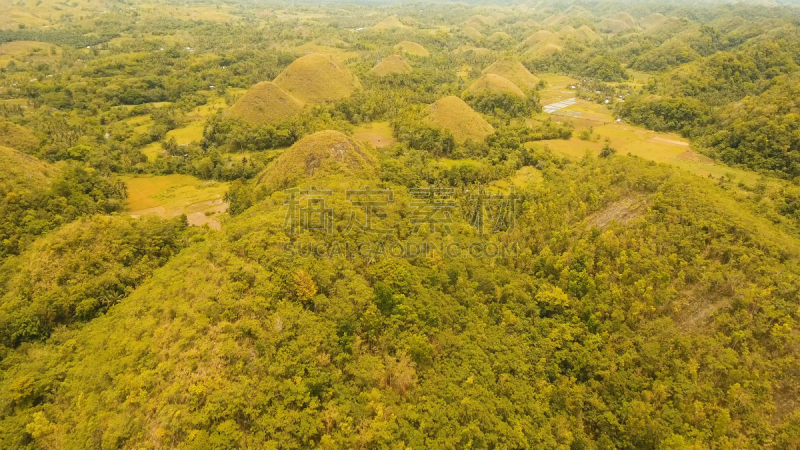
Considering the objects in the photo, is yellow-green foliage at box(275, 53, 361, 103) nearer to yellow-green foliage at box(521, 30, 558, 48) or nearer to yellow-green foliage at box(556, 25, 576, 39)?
yellow-green foliage at box(521, 30, 558, 48)

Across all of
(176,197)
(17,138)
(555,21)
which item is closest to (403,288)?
(176,197)

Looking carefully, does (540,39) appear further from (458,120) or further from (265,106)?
(265,106)

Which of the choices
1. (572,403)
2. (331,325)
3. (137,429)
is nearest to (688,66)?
(572,403)

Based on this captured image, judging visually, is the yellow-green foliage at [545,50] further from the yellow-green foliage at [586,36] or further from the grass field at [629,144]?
the grass field at [629,144]

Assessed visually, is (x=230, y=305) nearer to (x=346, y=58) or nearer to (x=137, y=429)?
(x=137, y=429)

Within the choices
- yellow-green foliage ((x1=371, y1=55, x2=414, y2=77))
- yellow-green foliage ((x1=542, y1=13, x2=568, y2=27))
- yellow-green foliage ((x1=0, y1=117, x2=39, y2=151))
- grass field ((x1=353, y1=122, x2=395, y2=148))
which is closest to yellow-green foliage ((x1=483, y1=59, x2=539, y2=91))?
yellow-green foliage ((x1=371, y1=55, x2=414, y2=77))
